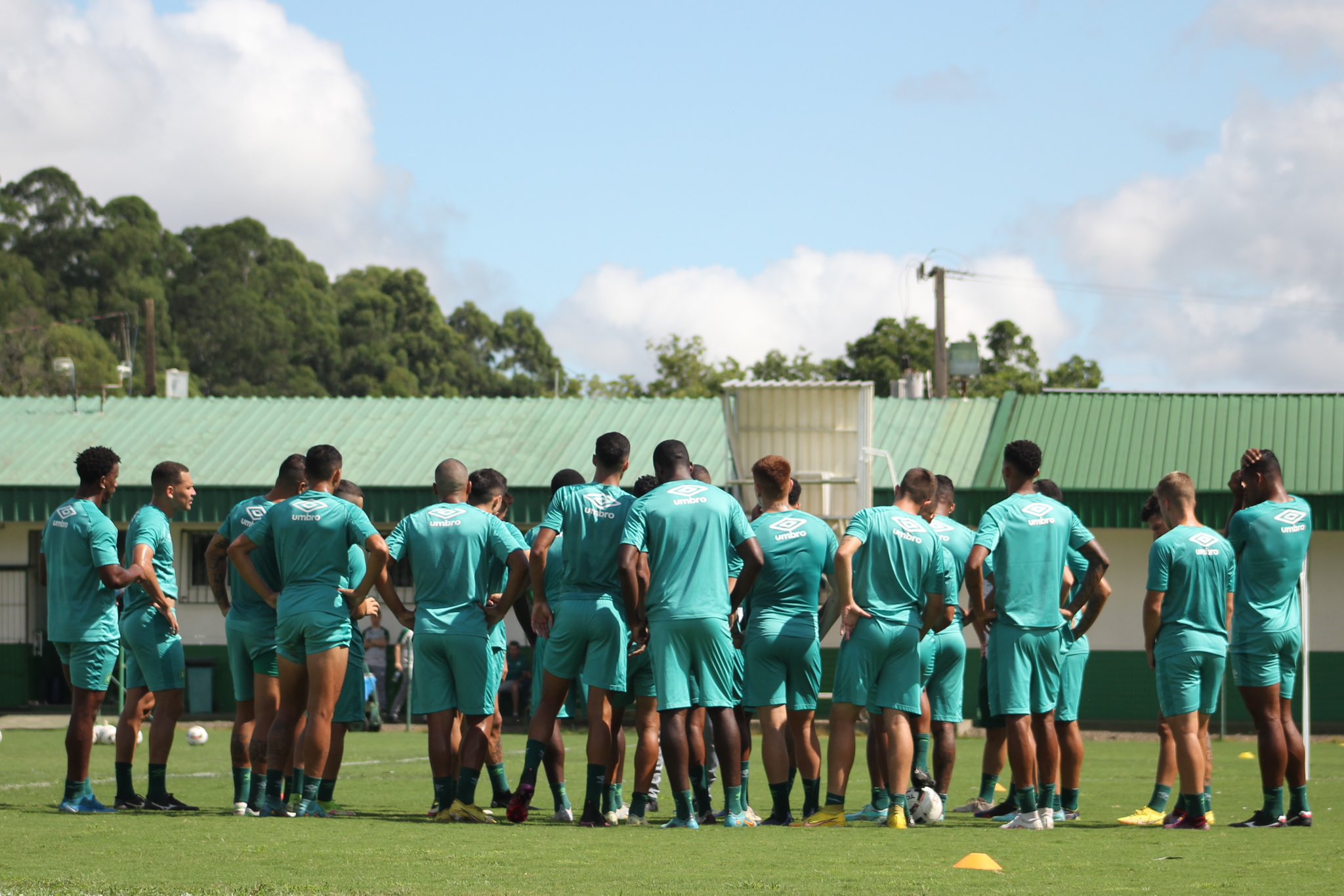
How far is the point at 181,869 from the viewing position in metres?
7.44

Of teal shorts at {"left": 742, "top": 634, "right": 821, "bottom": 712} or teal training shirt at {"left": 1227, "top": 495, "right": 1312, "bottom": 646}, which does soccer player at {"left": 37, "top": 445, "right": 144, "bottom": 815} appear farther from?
teal training shirt at {"left": 1227, "top": 495, "right": 1312, "bottom": 646}

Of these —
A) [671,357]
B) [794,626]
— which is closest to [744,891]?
[794,626]

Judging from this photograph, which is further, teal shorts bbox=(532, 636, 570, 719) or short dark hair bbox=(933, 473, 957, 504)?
short dark hair bbox=(933, 473, 957, 504)

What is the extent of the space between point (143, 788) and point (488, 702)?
407 cm

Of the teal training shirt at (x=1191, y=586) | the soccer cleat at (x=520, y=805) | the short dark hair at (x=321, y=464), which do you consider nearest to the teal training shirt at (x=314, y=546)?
the short dark hair at (x=321, y=464)

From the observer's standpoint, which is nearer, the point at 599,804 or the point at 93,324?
the point at 599,804

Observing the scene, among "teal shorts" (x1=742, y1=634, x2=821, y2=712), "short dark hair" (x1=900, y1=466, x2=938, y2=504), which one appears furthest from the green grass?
"short dark hair" (x1=900, y1=466, x2=938, y2=504)

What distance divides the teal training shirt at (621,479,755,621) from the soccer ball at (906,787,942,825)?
179 cm

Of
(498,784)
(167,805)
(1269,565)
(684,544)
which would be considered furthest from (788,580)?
(167,805)

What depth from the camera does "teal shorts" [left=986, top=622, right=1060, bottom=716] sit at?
9.73 metres

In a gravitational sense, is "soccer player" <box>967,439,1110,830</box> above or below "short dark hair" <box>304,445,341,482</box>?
below

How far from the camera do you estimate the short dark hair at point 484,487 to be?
33.8ft

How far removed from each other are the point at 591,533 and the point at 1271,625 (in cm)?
411

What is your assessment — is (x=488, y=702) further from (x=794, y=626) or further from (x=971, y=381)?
(x=971, y=381)
